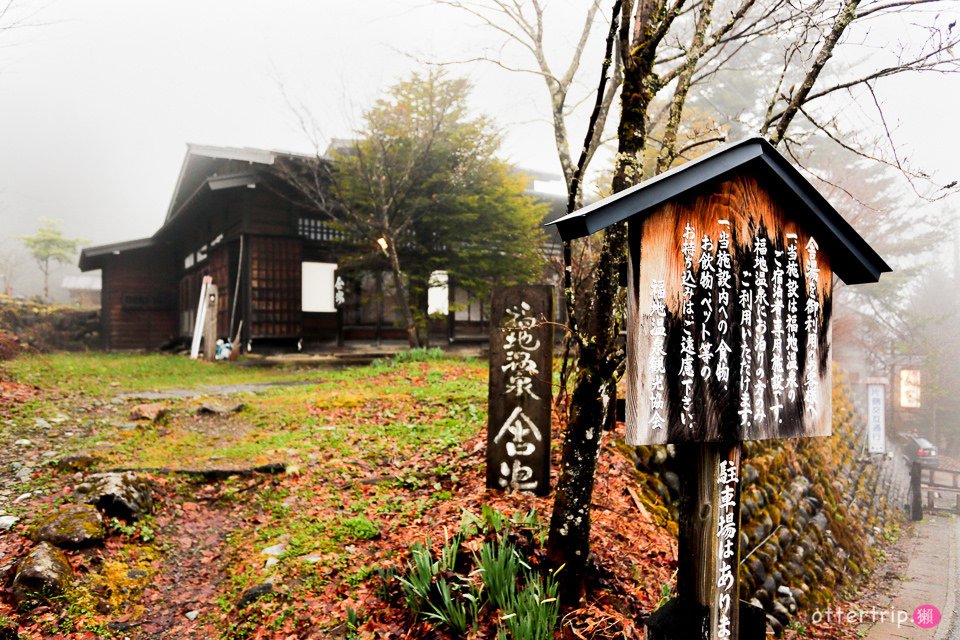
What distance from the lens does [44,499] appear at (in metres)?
5.09

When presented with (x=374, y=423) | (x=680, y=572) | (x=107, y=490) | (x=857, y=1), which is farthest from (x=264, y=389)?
(x=857, y=1)

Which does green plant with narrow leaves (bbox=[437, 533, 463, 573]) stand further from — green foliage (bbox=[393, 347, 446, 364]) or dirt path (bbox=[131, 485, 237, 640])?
green foliage (bbox=[393, 347, 446, 364])

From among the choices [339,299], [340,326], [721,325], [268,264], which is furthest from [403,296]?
[721,325]

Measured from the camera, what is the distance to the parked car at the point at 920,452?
2050 centimetres

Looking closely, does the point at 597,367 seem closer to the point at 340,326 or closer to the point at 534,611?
the point at 534,611

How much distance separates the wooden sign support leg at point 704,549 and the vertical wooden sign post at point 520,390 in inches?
94.2

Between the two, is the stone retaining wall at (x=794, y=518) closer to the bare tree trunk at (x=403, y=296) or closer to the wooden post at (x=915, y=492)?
the wooden post at (x=915, y=492)

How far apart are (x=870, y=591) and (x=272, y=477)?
994cm

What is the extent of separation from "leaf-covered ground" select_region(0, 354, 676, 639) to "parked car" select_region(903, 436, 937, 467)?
1959cm

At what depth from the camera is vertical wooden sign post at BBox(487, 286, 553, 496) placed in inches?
208

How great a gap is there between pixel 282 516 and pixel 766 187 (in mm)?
5058

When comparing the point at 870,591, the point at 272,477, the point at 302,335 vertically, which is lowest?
the point at 870,591

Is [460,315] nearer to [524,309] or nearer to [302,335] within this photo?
[302,335]

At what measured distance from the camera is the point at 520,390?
214 inches
